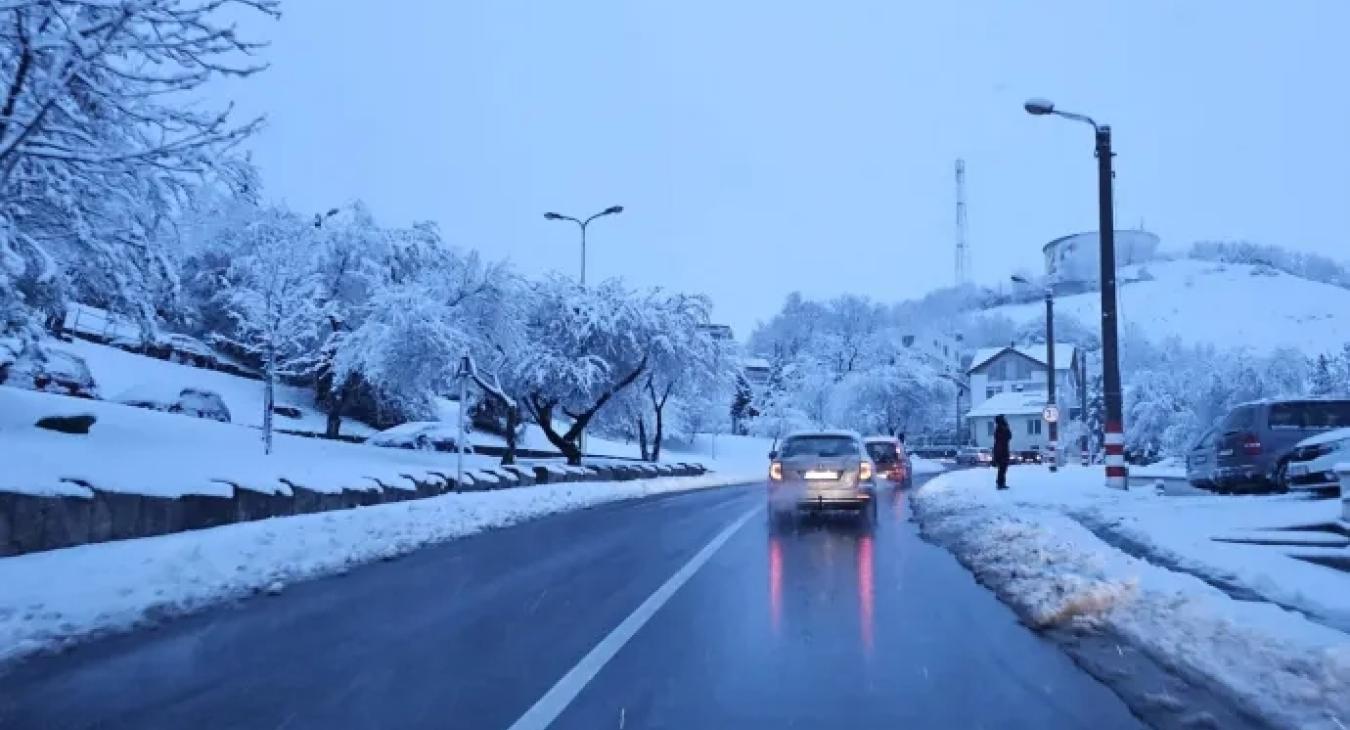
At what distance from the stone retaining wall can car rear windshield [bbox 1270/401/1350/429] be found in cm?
1561

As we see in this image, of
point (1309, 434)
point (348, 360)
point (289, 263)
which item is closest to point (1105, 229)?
point (1309, 434)

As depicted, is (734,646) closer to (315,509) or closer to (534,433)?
(315,509)

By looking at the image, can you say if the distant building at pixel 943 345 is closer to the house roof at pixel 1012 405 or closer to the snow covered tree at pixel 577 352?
the house roof at pixel 1012 405

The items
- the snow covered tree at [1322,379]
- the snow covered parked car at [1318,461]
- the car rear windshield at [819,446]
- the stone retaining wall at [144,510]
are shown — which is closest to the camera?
the stone retaining wall at [144,510]

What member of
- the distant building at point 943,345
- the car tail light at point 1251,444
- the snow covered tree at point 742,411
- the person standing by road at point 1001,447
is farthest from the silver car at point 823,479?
the distant building at point 943,345

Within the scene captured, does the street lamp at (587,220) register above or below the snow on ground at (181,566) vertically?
above

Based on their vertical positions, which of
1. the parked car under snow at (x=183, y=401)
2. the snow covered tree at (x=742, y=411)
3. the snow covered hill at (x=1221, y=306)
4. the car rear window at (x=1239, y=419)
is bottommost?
the car rear window at (x=1239, y=419)

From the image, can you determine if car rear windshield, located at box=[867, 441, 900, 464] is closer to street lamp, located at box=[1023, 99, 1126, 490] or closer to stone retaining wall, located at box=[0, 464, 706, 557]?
street lamp, located at box=[1023, 99, 1126, 490]

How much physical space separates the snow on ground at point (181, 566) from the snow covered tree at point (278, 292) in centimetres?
1665

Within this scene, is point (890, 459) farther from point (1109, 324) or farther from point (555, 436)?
point (1109, 324)

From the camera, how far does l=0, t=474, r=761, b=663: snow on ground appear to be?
29.7 ft

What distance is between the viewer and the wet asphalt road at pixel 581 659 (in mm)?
6332

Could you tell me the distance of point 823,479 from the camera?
19.7m

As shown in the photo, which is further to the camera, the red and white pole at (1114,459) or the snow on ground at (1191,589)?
the red and white pole at (1114,459)
